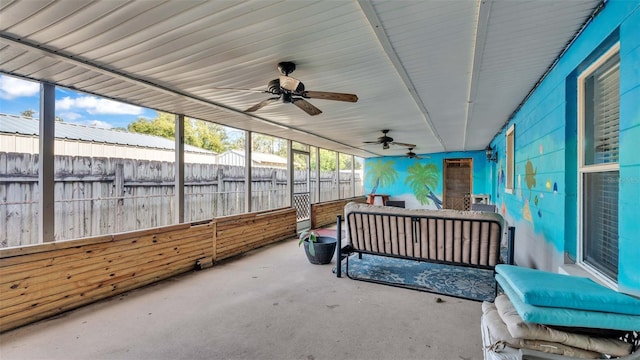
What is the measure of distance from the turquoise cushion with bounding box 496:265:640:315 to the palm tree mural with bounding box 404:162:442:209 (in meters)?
8.88

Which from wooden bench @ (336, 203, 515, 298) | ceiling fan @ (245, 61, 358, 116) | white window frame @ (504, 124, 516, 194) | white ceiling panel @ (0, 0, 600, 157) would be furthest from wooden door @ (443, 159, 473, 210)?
ceiling fan @ (245, 61, 358, 116)

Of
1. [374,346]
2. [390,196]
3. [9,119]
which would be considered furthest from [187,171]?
[390,196]

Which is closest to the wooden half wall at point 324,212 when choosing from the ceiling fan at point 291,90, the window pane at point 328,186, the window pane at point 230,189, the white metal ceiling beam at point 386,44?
the window pane at point 328,186

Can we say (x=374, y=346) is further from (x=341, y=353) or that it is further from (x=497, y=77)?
(x=497, y=77)

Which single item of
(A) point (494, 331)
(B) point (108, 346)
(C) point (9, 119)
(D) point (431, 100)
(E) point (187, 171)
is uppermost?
(D) point (431, 100)

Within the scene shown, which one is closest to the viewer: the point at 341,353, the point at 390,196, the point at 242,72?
the point at 341,353

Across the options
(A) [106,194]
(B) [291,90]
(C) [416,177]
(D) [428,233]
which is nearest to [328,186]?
(C) [416,177]

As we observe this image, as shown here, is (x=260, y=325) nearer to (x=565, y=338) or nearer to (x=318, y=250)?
(x=318, y=250)

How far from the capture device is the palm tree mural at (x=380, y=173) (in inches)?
409

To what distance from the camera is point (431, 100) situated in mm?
3555

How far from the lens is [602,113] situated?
1.84m

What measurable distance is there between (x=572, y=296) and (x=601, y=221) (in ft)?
4.15

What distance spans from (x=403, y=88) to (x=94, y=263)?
3.78m

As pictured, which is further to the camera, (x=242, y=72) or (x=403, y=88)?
(x=403, y=88)
